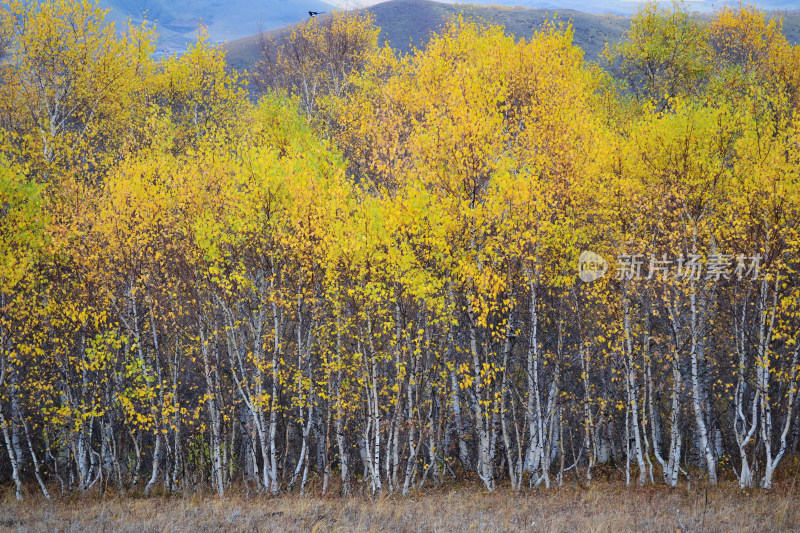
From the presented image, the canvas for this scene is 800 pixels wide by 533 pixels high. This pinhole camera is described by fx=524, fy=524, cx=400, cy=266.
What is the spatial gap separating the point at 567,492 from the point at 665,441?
55.3 ft

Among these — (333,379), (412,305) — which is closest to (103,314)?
(333,379)

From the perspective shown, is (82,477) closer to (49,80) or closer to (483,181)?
(483,181)

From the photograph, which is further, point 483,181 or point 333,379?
point 333,379

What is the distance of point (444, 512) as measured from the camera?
1388 cm

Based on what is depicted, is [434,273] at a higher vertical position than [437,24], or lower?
lower

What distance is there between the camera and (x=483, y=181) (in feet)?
56.3
